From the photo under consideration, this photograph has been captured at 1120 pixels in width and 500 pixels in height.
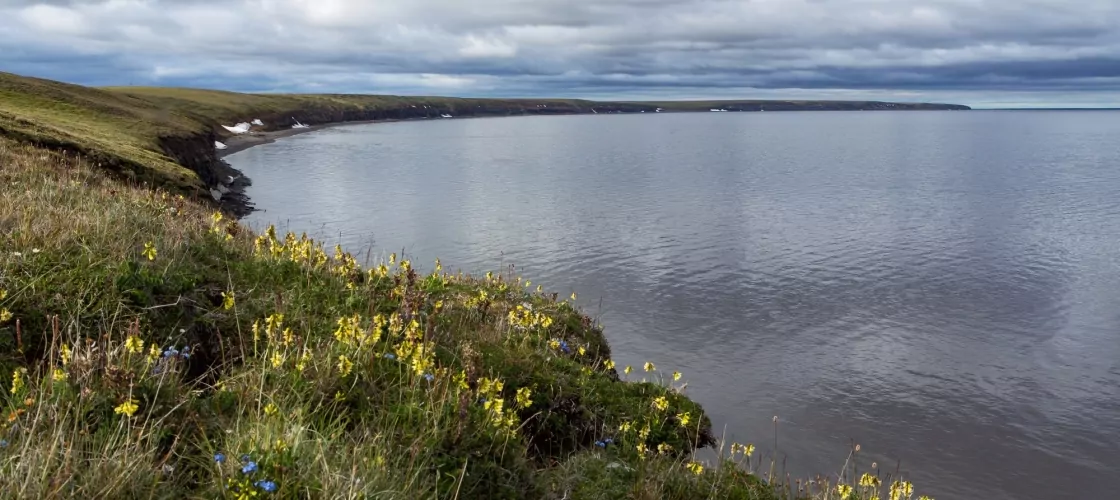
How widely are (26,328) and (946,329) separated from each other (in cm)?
2558

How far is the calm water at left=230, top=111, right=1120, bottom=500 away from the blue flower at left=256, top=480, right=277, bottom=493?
14405mm

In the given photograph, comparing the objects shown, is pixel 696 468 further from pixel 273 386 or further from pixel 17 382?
pixel 17 382

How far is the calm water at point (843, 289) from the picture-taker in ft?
59.1

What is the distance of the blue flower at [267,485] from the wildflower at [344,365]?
1572mm

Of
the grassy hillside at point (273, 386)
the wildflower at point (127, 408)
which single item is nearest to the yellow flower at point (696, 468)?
the grassy hillside at point (273, 386)

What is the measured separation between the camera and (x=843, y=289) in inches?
1181

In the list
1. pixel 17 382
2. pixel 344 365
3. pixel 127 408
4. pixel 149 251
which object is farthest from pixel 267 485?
pixel 149 251

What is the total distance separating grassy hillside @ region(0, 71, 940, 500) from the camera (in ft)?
14.1

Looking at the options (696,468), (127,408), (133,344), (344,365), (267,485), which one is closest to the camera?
(267,485)

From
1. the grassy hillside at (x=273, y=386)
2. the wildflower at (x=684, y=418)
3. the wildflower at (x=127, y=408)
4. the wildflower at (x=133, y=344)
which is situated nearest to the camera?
the grassy hillside at (x=273, y=386)

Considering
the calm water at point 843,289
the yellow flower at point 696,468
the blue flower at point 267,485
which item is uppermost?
the blue flower at point 267,485

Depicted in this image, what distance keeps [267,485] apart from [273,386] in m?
1.67

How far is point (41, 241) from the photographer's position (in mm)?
6754

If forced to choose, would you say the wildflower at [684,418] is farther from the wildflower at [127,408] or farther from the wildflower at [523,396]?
the wildflower at [127,408]
